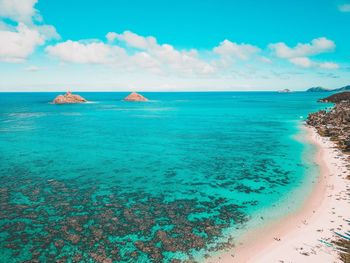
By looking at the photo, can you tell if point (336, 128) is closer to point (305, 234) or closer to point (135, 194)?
point (305, 234)

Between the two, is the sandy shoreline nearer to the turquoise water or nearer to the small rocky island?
the turquoise water

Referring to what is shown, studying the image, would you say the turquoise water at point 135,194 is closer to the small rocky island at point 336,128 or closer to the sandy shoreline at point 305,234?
the sandy shoreline at point 305,234

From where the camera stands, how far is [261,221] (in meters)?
26.5

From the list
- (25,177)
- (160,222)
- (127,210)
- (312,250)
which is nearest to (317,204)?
(312,250)

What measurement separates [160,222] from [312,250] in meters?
13.3

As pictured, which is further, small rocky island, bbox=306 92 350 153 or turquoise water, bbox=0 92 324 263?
small rocky island, bbox=306 92 350 153

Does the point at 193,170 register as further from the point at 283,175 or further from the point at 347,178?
the point at 347,178

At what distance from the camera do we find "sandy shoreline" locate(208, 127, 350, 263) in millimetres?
20516

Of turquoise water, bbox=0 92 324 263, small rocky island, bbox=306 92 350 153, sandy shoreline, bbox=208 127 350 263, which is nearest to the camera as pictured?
sandy shoreline, bbox=208 127 350 263

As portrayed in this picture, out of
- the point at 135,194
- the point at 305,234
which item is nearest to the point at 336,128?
the point at 305,234

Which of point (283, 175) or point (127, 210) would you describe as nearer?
point (127, 210)

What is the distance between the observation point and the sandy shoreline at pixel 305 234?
67.3 ft

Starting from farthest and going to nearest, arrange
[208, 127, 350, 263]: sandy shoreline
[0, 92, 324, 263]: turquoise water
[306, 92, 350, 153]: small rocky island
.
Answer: [306, 92, 350, 153]: small rocky island < [0, 92, 324, 263]: turquoise water < [208, 127, 350, 263]: sandy shoreline

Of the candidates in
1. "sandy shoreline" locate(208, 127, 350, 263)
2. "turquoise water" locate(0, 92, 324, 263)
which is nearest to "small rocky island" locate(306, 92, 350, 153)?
"turquoise water" locate(0, 92, 324, 263)
